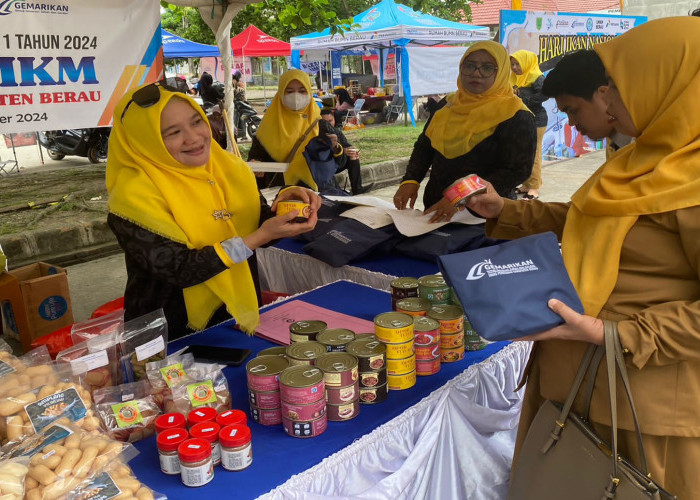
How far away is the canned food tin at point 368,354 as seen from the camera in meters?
1.39

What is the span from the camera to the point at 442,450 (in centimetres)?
160

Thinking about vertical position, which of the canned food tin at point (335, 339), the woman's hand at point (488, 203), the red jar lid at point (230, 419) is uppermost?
the woman's hand at point (488, 203)

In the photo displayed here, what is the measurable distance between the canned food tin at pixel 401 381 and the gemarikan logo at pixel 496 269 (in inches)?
18.0

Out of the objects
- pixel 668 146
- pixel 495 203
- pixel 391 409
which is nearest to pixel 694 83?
pixel 668 146

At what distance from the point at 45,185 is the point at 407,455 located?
805cm

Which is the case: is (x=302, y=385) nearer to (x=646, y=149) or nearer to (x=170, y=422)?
(x=170, y=422)

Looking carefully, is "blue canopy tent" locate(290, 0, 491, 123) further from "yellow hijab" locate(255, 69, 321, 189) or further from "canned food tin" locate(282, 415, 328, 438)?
"canned food tin" locate(282, 415, 328, 438)

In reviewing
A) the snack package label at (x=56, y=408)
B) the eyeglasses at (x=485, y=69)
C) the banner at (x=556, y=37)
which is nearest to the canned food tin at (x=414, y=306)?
the snack package label at (x=56, y=408)

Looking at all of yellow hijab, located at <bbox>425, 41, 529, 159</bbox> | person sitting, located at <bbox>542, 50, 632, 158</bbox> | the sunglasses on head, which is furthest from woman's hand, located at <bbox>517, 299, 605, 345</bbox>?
yellow hijab, located at <bbox>425, 41, 529, 159</bbox>

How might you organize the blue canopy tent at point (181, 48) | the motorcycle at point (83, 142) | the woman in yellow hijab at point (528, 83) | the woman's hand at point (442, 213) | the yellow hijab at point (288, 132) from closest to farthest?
the woman's hand at point (442, 213), the yellow hijab at point (288, 132), the woman in yellow hijab at point (528, 83), the motorcycle at point (83, 142), the blue canopy tent at point (181, 48)

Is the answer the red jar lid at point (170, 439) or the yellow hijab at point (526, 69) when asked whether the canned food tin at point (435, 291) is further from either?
the yellow hijab at point (526, 69)

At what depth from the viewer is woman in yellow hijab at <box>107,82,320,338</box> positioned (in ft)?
5.79

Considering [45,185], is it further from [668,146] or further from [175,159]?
[668,146]

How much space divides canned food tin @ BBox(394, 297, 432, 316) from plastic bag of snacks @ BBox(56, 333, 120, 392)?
0.80 m
